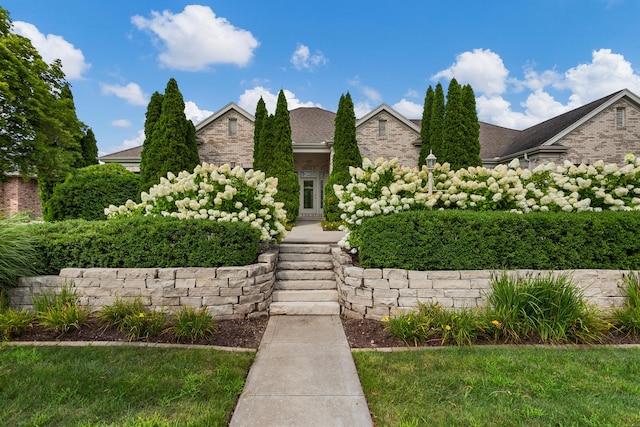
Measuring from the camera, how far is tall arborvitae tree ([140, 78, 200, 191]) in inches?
411

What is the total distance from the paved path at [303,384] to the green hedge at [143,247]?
1.45 m

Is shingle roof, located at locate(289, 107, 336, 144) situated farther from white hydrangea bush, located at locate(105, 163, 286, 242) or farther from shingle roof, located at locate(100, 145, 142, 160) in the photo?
white hydrangea bush, located at locate(105, 163, 286, 242)

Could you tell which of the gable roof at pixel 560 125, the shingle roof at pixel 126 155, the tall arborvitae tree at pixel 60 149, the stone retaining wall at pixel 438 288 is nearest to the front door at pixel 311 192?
the shingle roof at pixel 126 155

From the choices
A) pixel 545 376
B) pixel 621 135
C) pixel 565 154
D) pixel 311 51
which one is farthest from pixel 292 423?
pixel 621 135

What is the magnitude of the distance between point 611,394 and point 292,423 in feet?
8.84

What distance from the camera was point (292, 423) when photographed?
2.25m

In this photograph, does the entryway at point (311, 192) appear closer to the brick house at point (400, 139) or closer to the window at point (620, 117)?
the brick house at point (400, 139)

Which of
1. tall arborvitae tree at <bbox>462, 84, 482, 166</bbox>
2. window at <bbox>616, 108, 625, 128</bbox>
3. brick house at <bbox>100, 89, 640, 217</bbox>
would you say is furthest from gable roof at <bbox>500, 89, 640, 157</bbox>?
tall arborvitae tree at <bbox>462, 84, 482, 166</bbox>

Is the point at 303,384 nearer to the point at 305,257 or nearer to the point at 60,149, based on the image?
the point at 305,257

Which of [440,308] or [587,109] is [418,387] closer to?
[440,308]

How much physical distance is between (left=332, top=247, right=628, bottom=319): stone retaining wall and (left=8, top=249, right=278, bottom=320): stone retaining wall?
2.01m

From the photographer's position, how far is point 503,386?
2701mm

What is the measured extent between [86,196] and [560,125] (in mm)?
18936

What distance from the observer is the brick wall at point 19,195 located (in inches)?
625
